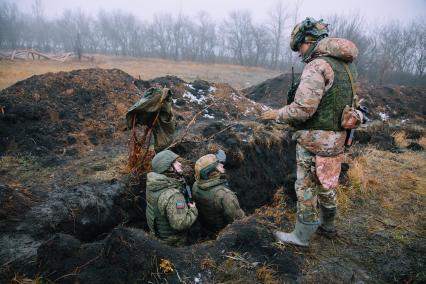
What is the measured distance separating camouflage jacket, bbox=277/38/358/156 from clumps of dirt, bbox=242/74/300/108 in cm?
1192

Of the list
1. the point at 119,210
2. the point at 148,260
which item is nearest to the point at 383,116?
the point at 119,210

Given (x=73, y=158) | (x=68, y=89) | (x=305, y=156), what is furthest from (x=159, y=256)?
(x=68, y=89)

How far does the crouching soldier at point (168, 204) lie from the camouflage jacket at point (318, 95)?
1.49m

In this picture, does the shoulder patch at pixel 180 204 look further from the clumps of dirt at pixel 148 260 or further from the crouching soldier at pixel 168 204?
the clumps of dirt at pixel 148 260

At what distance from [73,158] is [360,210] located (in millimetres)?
5595

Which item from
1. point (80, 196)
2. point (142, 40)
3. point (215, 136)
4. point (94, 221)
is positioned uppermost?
A: point (142, 40)

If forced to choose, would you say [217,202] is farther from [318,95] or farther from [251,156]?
[251,156]

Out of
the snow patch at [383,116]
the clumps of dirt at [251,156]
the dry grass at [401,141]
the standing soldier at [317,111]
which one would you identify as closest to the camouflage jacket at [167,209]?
the standing soldier at [317,111]

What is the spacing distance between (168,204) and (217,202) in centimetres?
78

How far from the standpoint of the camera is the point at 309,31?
3.23m

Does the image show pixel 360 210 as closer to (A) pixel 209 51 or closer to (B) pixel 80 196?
(B) pixel 80 196

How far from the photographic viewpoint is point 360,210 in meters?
4.90

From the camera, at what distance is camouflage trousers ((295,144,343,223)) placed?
3.26 m

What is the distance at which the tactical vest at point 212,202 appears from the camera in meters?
4.24
